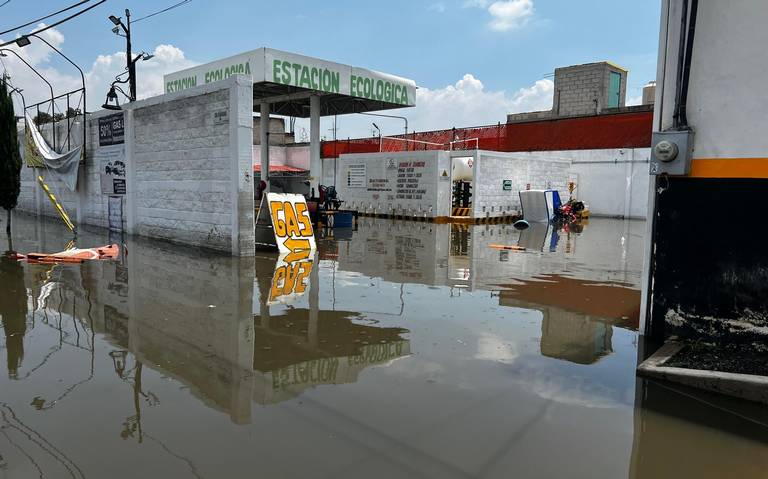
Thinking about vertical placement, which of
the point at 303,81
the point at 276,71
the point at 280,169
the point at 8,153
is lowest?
the point at 8,153

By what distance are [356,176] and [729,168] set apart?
73.6 ft

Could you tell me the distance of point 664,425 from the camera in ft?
12.7

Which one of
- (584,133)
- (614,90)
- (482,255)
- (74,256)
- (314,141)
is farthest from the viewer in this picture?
(614,90)

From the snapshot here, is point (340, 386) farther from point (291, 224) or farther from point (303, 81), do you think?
point (303, 81)

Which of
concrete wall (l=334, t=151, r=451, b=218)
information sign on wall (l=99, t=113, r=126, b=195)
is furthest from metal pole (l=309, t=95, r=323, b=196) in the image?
information sign on wall (l=99, t=113, r=126, b=195)

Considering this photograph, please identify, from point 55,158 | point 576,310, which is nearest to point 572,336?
point 576,310

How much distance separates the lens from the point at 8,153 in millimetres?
14523

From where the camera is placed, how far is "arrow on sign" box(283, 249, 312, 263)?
1130 cm

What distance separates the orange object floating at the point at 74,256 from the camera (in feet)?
34.6

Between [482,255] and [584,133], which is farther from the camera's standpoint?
[584,133]

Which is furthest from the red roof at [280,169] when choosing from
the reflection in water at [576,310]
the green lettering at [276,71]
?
the reflection in water at [576,310]

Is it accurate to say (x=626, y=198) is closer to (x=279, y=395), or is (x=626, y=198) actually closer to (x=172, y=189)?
(x=172, y=189)

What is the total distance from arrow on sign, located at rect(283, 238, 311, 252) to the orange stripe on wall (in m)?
8.81

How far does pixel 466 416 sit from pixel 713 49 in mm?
4110
